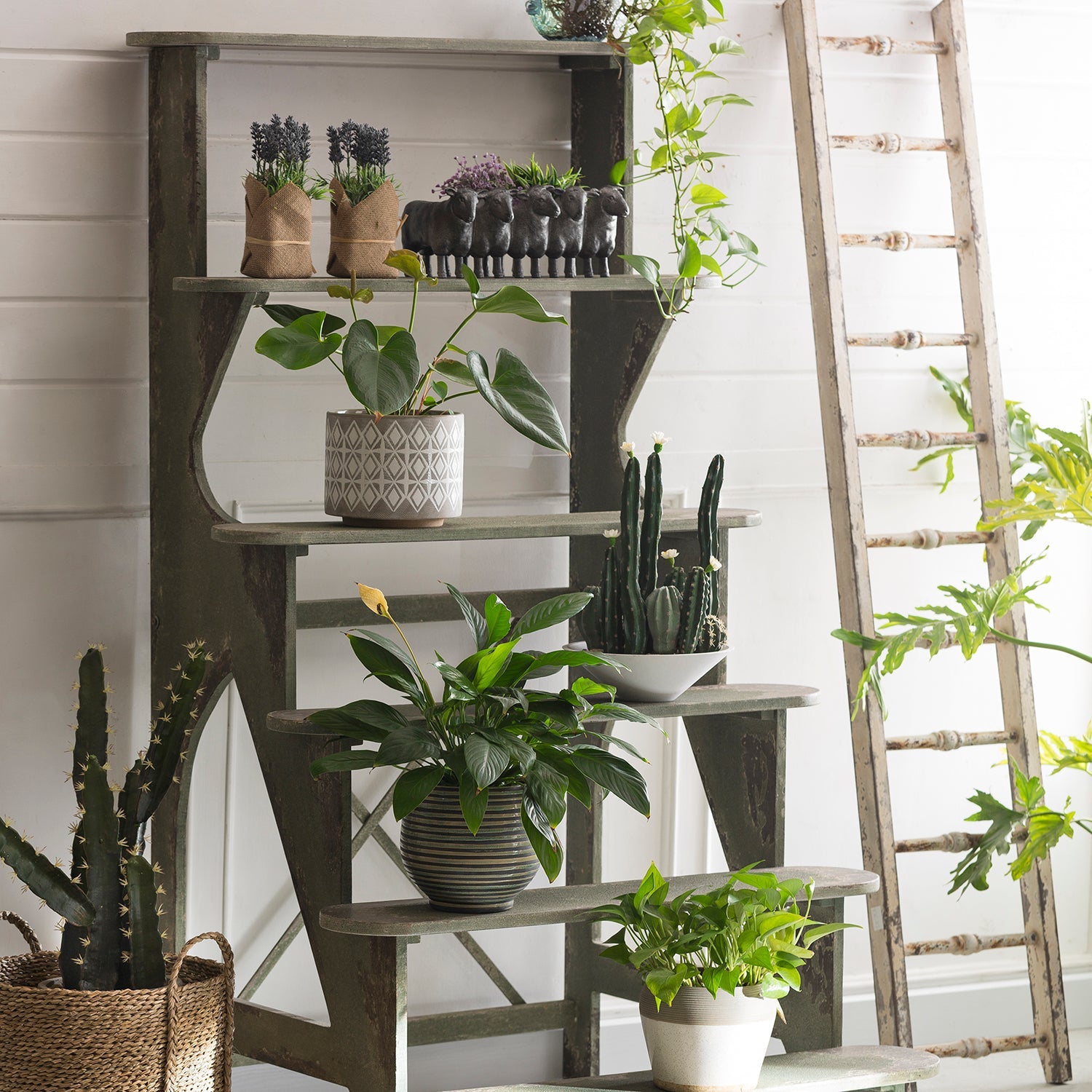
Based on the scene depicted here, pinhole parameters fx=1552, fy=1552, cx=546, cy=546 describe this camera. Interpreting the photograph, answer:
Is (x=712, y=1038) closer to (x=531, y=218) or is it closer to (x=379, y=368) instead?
(x=379, y=368)

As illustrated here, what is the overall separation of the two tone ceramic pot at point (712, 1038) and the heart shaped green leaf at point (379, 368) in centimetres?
97

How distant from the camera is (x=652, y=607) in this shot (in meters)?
2.46

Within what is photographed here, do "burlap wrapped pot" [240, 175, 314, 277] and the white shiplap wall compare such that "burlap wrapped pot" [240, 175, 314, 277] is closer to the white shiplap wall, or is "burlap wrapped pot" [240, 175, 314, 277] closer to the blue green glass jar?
the white shiplap wall

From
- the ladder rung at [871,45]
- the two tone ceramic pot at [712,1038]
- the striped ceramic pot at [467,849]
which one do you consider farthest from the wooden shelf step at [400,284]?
the two tone ceramic pot at [712,1038]

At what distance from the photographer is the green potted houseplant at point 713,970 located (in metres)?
2.28

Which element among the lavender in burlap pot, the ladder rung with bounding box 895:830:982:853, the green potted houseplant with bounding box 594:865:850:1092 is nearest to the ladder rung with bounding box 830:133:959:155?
the lavender in burlap pot

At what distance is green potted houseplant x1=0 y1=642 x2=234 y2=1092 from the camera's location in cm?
224

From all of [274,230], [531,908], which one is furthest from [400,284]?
[531,908]

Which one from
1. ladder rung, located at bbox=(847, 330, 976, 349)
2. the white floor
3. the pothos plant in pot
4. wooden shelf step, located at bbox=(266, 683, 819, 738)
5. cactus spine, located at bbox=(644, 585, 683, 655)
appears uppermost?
ladder rung, located at bbox=(847, 330, 976, 349)

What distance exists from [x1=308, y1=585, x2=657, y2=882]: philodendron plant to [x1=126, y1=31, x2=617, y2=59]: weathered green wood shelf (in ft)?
3.02

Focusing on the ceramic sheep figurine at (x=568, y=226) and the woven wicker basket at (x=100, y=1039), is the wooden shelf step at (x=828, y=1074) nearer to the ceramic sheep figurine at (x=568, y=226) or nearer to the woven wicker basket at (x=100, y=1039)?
the woven wicker basket at (x=100, y=1039)

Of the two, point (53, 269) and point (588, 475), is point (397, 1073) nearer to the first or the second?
point (588, 475)

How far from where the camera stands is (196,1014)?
233 centimetres

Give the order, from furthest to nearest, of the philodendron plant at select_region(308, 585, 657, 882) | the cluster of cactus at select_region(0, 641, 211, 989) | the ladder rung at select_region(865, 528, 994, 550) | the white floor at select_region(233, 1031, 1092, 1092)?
1. the ladder rung at select_region(865, 528, 994, 550)
2. the white floor at select_region(233, 1031, 1092, 1092)
3. the cluster of cactus at select_region(0, 641, 211, 989)
4. the philodendron plant at select_region(308, 585, 657, 882)
